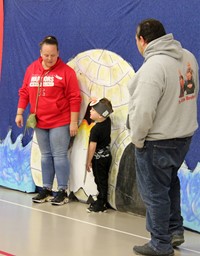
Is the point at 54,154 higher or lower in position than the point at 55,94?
lower

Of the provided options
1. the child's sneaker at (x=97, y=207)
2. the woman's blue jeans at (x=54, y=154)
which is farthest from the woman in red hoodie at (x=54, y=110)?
the child's sneaker at (x=97, y=207)

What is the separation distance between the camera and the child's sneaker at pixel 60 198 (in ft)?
14.3

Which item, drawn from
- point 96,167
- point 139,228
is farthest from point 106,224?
point 96,167

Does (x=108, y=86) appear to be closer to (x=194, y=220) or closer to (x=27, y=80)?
(x=27, y=80)

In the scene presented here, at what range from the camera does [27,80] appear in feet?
14.8

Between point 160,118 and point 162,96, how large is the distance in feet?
0.41

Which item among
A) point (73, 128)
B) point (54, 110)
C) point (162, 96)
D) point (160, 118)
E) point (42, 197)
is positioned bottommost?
point (42, 197)

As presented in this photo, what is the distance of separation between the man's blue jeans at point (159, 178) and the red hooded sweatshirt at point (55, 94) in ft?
4.86

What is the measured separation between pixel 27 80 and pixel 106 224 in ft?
5.01

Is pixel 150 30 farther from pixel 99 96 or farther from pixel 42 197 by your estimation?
pixel 42 197

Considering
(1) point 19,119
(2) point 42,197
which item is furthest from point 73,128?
(2) point 42,197

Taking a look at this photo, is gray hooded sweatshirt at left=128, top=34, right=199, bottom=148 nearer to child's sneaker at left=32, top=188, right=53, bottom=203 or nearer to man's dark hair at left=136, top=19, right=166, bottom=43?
man's dark hair at left=136, top=19, right=166, bottom=43

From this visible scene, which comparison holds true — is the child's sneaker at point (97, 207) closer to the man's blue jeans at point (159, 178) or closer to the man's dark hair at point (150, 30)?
the man's blue jeans at point (159, 178)

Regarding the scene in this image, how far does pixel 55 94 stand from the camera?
434 cm
